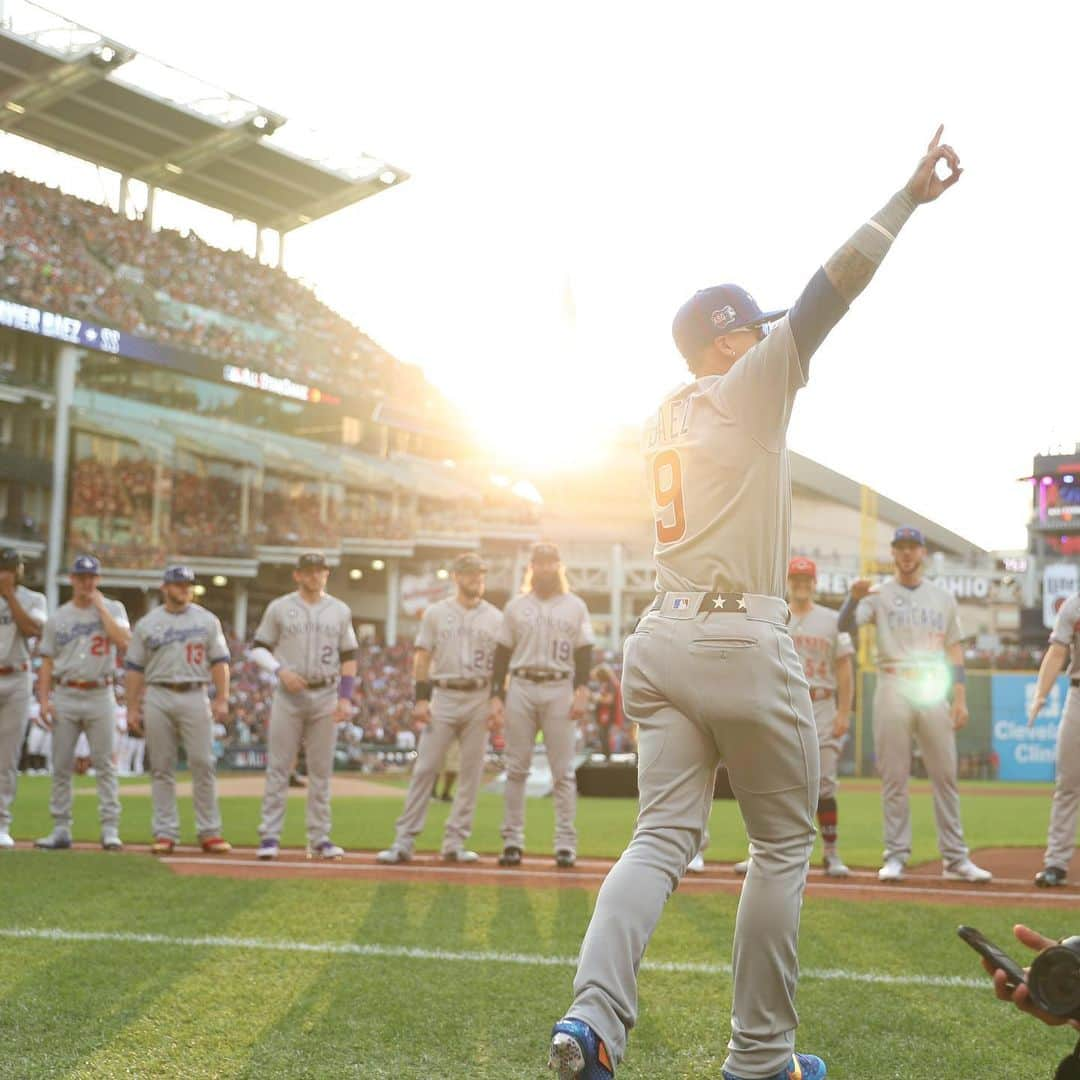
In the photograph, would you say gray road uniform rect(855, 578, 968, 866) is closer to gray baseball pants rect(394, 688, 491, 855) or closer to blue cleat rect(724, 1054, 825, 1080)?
gray baseball pants rect(394, 688, 491, 855)

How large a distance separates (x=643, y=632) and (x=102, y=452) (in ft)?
122

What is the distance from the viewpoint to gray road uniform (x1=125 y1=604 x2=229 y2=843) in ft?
29.7


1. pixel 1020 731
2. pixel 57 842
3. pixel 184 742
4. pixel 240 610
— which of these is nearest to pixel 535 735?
pixel 184 742

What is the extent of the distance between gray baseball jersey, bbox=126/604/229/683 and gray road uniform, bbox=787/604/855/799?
4341 millimetres

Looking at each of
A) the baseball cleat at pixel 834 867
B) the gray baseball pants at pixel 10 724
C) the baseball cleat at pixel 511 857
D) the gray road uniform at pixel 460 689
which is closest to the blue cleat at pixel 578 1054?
the baseball cleat at pixel 511 857

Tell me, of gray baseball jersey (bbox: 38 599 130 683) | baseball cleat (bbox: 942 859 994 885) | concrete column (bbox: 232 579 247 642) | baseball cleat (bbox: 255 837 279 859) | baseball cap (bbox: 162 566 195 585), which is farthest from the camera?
concrete column (bbox: 232 579 247 642)

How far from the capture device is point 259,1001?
4.31 meters

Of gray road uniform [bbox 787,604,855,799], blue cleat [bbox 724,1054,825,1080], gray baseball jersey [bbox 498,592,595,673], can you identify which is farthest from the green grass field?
gray baseball jersey [bbox 498,592,595,673]

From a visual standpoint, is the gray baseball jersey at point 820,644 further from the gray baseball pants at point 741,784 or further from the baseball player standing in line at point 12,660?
the baseball player standing in line at point 12,660

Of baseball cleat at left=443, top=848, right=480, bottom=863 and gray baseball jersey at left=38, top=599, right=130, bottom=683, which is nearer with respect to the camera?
baseball cleat at left=443, top=848, right=480, bottom=863

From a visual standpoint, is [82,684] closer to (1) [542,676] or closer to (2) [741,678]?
(1) [542,676]

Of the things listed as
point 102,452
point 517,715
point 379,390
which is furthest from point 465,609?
point 379,390

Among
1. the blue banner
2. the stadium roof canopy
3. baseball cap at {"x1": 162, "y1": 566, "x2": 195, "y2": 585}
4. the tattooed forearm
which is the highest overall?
the stadium roof canopy

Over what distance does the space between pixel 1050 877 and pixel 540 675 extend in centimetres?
363
